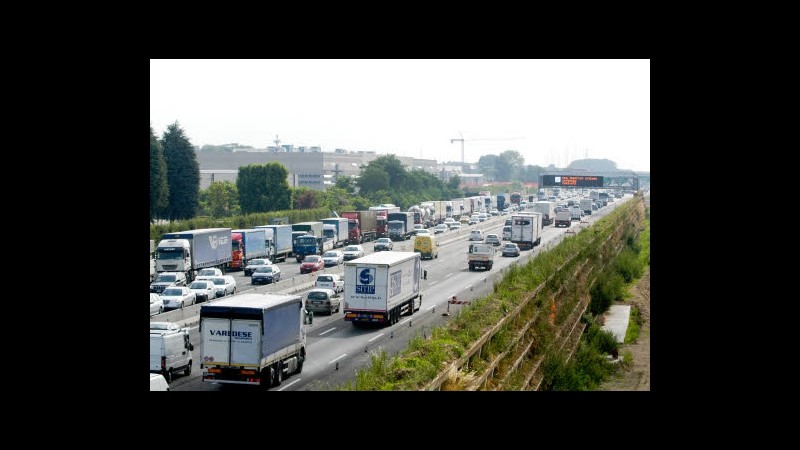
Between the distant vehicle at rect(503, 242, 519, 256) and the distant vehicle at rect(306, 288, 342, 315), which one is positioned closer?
the distant vehicle at rect(306, 288, 342, 315)

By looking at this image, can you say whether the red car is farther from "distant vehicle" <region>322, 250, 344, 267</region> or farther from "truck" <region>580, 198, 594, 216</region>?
"truck" <region>580, 198, 594, 216</region>

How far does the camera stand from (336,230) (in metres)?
60.0

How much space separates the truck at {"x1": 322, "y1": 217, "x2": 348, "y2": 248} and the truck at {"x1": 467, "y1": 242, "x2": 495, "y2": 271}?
496 inches

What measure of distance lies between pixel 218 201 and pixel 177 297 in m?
47.0

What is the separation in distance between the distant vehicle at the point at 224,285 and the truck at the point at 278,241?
13.9m

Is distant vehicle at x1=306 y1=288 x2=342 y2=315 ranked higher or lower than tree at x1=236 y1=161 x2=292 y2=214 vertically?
lower

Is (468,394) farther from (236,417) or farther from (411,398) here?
(236,417)

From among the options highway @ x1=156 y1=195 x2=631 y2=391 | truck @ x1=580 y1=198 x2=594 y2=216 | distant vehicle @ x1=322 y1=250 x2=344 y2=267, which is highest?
truck @ x1=580 y1=198 x2=594 y2=216

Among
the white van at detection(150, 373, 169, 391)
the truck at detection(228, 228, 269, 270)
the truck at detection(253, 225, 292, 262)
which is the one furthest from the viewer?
the truck at detection(253, 225, 292, 262)

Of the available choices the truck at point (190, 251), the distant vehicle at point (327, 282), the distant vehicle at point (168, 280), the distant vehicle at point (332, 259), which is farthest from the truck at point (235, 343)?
the distant vehicle at point (332, 259)

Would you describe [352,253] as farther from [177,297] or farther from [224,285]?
[177,297]

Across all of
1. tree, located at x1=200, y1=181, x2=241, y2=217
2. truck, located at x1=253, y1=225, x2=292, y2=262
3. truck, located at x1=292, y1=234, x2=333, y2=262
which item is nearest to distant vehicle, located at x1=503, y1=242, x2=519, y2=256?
truck, located at x1=292, y1=234, x2=333, y2=262

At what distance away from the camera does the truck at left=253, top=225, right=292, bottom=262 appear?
53000mm
